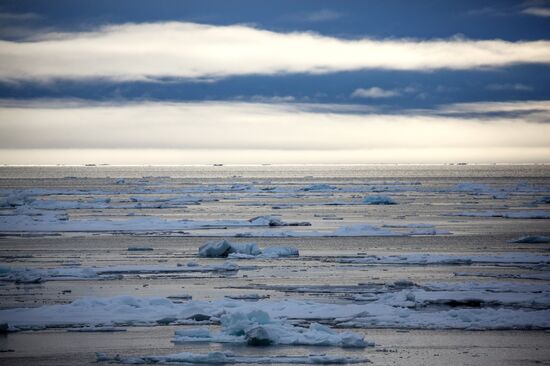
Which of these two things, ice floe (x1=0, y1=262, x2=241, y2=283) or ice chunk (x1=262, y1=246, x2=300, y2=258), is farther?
ice chunk (x1=262, y1=246, x2=300, y2=258)

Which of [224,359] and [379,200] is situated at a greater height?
[224,359]

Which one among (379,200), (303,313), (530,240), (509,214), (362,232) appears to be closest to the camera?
(303,313)

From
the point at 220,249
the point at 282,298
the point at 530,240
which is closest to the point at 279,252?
the point at 220,249

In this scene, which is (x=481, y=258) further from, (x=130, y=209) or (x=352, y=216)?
(x=130, y=209)

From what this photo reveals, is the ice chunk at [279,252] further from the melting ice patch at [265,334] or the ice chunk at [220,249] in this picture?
the melting ice patch at [265,334]

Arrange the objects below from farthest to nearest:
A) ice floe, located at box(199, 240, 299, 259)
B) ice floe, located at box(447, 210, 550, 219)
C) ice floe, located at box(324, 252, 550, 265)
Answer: ice floe, located at box(447, 210, 550, 219)
ice floe, located at box(199, 240, 299, 259)
ice floe, located at box(324, 252, 550, 265)

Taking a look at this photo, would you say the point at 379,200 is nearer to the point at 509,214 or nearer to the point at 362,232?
the point at 509,214

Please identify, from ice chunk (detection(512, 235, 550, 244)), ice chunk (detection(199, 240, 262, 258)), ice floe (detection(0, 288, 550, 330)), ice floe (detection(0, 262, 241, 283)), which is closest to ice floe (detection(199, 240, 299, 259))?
ice chunk (detection(199, 240, 262, 258))

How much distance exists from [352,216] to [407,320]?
31189 mm

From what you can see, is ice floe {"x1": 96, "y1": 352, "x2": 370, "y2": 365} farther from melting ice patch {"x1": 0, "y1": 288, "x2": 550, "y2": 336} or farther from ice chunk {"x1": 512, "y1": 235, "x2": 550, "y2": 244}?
ice chunk {"x1": 512, "y1": 235, "x2": 550, "y2": 244}

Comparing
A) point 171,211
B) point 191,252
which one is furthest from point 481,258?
point 171,211

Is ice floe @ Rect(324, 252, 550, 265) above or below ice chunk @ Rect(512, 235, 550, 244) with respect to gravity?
above

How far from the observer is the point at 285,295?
16.7m

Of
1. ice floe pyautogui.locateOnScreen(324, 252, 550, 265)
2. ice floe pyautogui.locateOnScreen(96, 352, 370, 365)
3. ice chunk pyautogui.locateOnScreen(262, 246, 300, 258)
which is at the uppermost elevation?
ice floe pyautogui.locateOnScreen(96, 352, 370, 365)
